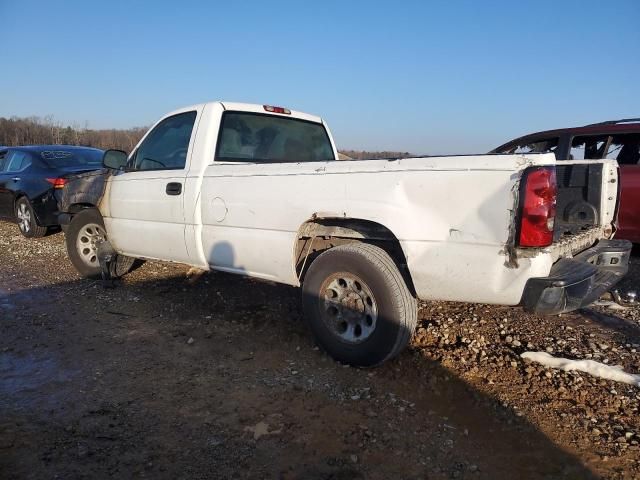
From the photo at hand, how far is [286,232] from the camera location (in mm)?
3529

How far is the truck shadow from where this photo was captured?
7.85 feet

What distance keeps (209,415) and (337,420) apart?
0.76m

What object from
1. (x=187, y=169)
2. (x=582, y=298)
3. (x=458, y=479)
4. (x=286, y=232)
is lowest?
(x=458, y=479)

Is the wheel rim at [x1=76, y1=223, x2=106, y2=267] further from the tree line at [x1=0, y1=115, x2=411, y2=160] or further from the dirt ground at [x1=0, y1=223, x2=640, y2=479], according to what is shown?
the tree line at [x1=0, y1=115, x2=411, y2=160]

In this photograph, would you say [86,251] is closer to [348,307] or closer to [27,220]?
[27,220]

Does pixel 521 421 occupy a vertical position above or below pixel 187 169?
below

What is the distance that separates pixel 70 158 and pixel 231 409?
Answer: 713cm

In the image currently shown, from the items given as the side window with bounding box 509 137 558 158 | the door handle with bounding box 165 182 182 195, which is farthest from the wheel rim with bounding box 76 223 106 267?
the side window with bounding box 509 137 558 158

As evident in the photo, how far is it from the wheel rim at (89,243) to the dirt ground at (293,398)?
969 mm

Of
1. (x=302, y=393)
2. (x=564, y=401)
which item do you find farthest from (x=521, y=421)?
(x=302, y=393)

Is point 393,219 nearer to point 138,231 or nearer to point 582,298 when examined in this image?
point 582,298

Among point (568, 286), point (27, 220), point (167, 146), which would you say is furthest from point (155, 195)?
point (27, 220)

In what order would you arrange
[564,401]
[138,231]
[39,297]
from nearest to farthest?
[564,401]
[138,231]
[39,297]

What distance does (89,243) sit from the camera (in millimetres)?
5699
